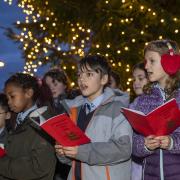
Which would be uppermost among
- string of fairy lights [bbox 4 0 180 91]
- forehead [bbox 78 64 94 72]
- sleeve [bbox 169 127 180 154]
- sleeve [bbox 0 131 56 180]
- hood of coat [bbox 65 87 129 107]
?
string of fairy lights [bbox 4 0 180 91]

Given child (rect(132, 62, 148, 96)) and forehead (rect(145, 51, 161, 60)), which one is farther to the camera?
child (rect(132, 62, 148, 96))

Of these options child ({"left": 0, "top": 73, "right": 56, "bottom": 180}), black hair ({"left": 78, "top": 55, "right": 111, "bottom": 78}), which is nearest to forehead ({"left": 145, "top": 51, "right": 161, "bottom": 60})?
black hair ({"left": 78, "top": 55, "right": 111, "bottom": 78})

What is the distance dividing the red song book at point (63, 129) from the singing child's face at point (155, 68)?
71 centimetres

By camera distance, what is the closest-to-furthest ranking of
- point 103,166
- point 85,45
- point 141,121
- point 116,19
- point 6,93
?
point 141,121, point 103,166, point 6,93, point 116,19, point 85,45

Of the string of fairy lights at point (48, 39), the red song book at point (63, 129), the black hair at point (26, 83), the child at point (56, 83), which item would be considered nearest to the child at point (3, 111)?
the black hair at point (26, 83)

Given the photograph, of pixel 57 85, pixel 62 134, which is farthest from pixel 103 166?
pixel 57 85

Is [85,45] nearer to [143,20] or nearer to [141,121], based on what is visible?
[143,20]

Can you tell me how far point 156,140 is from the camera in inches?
134

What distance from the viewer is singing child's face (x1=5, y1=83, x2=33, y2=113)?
4133 millimetres

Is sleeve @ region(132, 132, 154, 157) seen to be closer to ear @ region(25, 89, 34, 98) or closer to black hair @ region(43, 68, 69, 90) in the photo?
ear @ region(25, 89, 34, 98)

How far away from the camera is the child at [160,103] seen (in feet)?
11.6

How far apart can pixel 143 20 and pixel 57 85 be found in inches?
150

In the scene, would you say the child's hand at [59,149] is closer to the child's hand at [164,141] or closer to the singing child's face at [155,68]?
the child's hand at [164,141]

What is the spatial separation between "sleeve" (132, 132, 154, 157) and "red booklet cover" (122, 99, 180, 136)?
0.66ft
